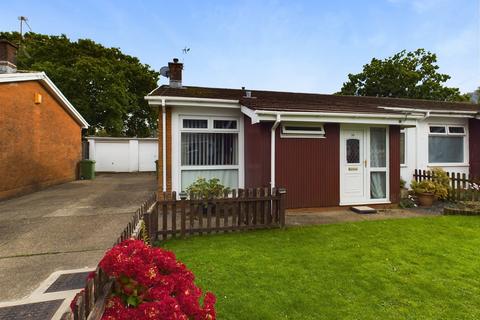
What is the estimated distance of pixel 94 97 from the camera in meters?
→ 22.4

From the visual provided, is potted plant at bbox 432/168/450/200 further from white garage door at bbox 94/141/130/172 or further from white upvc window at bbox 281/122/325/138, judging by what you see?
white garage door at bbox 94/141/130/172

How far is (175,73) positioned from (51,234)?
6556mm

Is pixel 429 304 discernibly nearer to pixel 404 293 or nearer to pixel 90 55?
pixel 404 293

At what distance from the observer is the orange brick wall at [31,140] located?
939 cm

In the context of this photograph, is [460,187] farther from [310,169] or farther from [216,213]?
[216,213]

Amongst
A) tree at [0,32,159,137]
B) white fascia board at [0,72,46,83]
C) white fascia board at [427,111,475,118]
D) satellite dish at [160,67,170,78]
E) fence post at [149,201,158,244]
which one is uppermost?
tree at [0,32,159,137]

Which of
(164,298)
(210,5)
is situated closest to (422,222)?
(164,298)

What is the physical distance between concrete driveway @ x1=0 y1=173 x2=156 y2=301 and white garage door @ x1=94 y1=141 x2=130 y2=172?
11.3 m

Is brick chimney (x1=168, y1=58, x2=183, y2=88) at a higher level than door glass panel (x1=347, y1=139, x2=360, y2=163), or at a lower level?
higher

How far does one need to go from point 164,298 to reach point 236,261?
238 centimetres

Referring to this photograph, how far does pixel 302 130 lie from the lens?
727 cm

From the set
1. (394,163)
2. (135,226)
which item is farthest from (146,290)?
(394,163)

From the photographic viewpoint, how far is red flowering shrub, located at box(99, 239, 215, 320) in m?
1.75

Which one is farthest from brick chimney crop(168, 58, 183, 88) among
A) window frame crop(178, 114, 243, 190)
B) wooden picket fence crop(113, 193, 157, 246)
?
wooden picket fence crop(113, 193, 157, 246)
